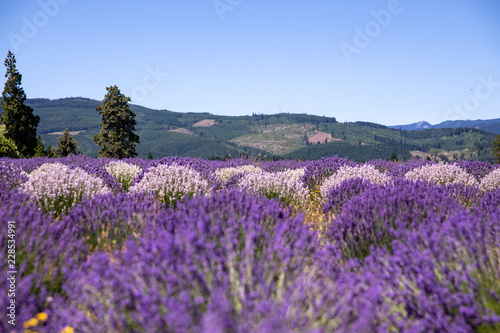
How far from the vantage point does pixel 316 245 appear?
2.99 metres

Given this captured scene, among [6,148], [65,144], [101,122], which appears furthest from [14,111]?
[65,144]

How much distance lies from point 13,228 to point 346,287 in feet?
8.98

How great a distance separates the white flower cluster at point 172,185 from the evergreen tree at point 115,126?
23.5m

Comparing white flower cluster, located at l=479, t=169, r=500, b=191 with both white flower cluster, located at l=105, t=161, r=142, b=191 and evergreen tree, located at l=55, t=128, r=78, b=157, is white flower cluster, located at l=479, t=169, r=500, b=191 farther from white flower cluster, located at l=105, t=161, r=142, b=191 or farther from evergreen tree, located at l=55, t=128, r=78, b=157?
evergreen tree, located at l=55, t=128, r=78, b=157

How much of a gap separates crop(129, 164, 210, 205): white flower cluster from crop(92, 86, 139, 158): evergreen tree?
23.5 metres

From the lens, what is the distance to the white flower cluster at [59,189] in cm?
471

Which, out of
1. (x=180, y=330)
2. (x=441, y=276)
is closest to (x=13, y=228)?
(x=180, y=330)

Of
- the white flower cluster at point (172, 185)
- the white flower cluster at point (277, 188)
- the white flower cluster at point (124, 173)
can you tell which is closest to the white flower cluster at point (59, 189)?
the white flower cluster at point (172, 185)

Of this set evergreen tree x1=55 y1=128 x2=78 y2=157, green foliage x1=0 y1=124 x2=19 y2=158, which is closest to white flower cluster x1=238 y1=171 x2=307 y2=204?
green foliage x1=0 y1=124 x2=19 y2=158

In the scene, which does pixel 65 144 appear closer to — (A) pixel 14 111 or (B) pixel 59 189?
(A) pixel 14 111

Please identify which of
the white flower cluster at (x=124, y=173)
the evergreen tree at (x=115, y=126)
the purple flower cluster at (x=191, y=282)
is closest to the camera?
the purple flower cluster at (x=191, y=282)

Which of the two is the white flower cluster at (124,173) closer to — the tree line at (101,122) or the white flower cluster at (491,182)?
the white flower cluster at (491,182)

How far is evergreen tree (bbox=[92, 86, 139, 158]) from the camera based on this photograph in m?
27.8

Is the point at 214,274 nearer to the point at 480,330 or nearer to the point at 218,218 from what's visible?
the point at 218,218
